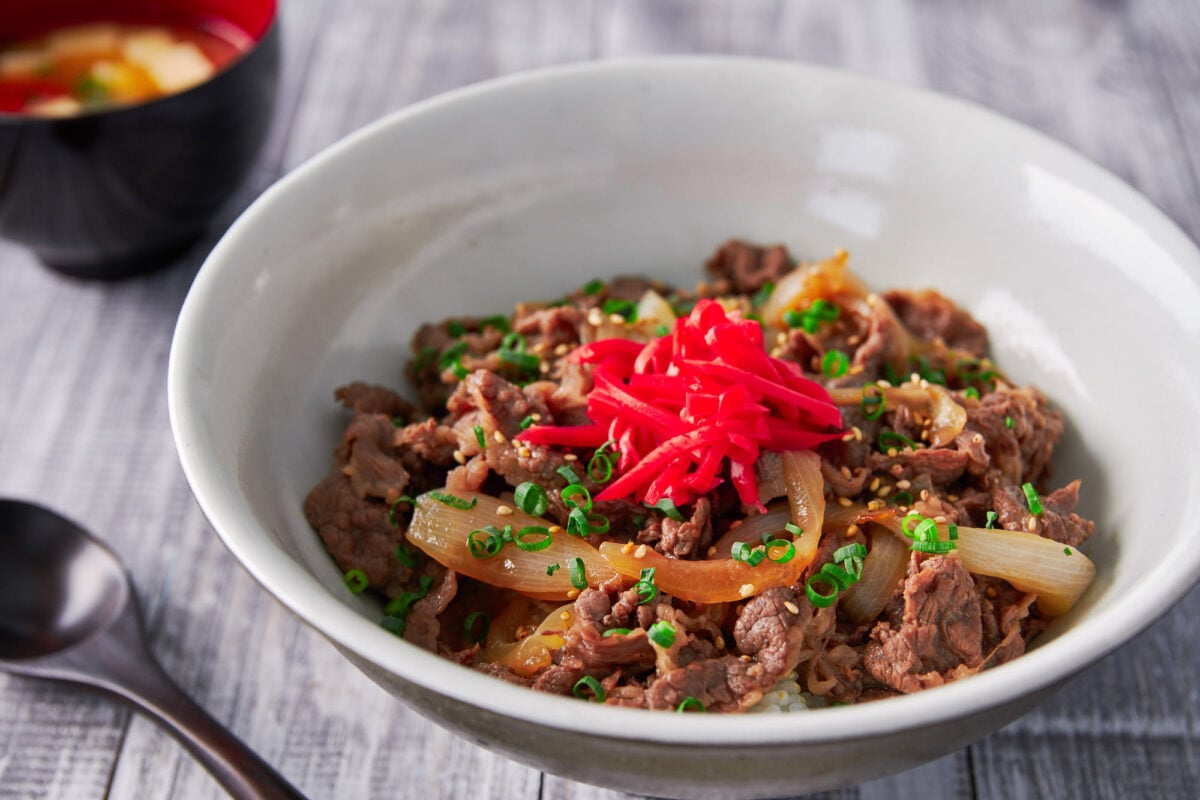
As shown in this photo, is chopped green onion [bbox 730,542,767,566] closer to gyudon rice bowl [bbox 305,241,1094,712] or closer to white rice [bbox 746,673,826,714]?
gyudon rice bowl [bbox 305,241,1094,712]

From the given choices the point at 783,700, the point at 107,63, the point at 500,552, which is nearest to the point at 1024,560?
the point at 783,700

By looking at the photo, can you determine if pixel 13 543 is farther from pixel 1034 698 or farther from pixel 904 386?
pixel 1034 698

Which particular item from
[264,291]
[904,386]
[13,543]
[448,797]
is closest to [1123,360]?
[904,386]

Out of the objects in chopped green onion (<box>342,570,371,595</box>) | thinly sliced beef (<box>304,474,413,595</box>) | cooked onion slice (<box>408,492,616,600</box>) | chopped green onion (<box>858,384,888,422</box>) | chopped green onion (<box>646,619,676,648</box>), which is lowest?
chopped green onion (<box>342,570,371,595</box>)

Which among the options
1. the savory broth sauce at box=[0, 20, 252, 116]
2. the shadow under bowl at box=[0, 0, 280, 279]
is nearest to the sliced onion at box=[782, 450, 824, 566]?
the shadow under bowl at box=[0, 0, 280, 279]

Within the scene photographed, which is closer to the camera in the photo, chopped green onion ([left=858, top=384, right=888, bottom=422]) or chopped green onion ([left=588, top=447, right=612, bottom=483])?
chopped green onion ([left=588, top=447, right=612, bottom=483])
